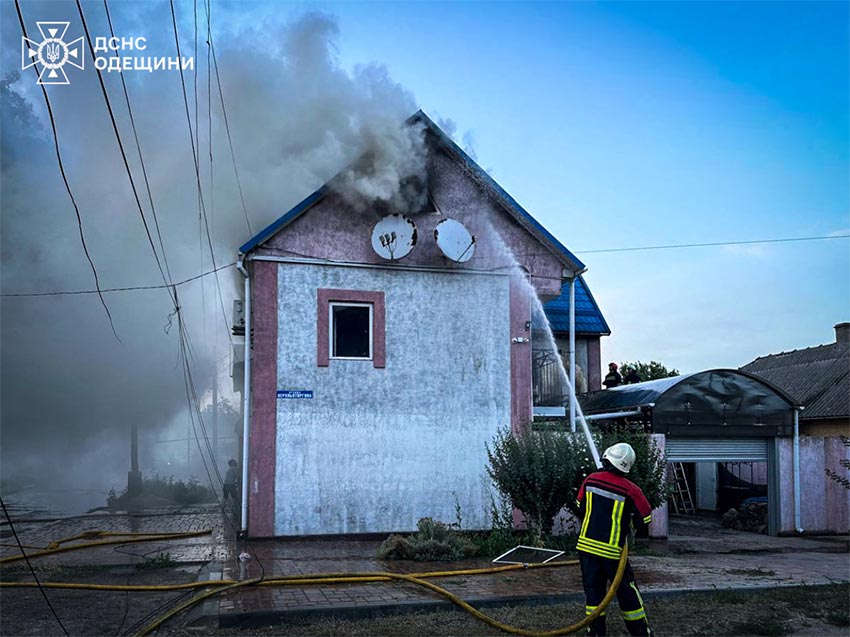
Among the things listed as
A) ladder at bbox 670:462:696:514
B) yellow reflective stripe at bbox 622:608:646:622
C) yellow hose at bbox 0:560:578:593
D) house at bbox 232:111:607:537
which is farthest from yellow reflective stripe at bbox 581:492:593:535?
ladder at bbox 670:462:696:514

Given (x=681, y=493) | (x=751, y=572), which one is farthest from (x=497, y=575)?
(x=681, y=493)

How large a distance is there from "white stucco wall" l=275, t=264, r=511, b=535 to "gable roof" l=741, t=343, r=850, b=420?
420 inches

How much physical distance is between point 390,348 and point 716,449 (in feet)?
25.3

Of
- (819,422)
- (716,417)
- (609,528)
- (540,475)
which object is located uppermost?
(716,417)

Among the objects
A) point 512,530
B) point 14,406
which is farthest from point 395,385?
point 14,406

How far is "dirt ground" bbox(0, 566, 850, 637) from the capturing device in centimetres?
761

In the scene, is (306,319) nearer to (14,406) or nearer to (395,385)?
(395,385)

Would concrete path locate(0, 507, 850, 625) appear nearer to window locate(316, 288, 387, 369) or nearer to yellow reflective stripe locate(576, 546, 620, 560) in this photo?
yellow reflective stripe locate(576, 546, 620, 560)

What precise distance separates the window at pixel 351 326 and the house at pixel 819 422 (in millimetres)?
8632

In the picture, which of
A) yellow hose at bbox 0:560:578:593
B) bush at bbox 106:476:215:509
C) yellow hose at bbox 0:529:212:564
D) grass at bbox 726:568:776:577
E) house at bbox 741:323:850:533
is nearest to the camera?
yellow hose at bbox 0:560:578:593

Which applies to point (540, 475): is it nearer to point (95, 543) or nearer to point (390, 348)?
point (390, 348)

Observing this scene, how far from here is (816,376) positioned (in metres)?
24.1

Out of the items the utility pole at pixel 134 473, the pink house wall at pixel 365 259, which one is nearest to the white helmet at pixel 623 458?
the pink house wall at pixel 365 259

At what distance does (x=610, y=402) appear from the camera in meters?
18.9
